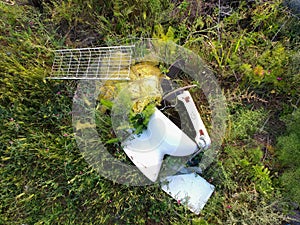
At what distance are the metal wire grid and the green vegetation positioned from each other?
8 centimetres

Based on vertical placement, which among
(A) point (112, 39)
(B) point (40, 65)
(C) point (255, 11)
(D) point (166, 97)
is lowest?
(B) point (40, 65)

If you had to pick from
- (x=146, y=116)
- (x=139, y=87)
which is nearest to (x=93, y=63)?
(x=139, y=87)

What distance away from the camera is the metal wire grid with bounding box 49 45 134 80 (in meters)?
2.00

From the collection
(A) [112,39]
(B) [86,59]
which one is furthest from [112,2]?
(B) [86,59]

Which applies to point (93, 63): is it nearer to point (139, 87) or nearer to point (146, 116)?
point (139, 87)

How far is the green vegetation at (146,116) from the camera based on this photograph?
1.92 meters

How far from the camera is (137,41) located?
212 centimetres

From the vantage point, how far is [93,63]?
6.77ft

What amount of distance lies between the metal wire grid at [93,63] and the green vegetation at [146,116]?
0.25ft

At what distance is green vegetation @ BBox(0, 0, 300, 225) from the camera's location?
6.29ft

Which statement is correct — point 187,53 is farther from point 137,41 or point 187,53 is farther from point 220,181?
point 220,181

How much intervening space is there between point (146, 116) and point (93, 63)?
0.63 m

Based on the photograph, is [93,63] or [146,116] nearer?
[146,116]

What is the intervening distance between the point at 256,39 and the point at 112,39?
117 centimetres
